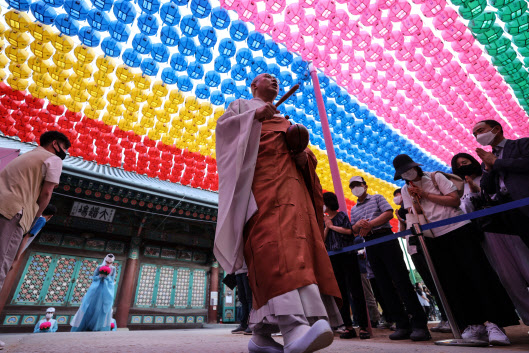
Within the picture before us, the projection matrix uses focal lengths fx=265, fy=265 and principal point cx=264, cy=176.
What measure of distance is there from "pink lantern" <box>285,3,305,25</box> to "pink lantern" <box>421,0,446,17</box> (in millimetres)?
2184

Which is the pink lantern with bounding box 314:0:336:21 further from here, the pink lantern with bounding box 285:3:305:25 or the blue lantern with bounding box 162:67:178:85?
the blue lantern with bounding box 162:67:178:85

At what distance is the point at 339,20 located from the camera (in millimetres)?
5066

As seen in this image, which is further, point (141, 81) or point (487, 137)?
point (141, 81)

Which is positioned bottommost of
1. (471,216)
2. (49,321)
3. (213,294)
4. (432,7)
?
(49,321)

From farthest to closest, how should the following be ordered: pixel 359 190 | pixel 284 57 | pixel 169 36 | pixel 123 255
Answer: pixel 123 255, pixel 284 57, pixel 169 36, pixel 359 190

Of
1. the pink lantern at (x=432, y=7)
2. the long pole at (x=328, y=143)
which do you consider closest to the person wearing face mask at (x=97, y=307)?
the long pole at (x=328, y=143)

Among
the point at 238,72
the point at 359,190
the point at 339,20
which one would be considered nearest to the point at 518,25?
the point at 339,20

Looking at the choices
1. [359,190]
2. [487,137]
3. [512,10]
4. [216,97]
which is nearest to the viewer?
[487,137]

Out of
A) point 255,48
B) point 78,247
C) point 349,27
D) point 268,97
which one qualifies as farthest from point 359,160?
point 78,247

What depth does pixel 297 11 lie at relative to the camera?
488 cm

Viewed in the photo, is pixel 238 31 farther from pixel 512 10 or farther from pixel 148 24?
pixel 512 10

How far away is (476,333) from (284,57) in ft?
17.9

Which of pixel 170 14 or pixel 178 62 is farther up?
pixel 170 14

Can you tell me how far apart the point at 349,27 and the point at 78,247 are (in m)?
8.79
